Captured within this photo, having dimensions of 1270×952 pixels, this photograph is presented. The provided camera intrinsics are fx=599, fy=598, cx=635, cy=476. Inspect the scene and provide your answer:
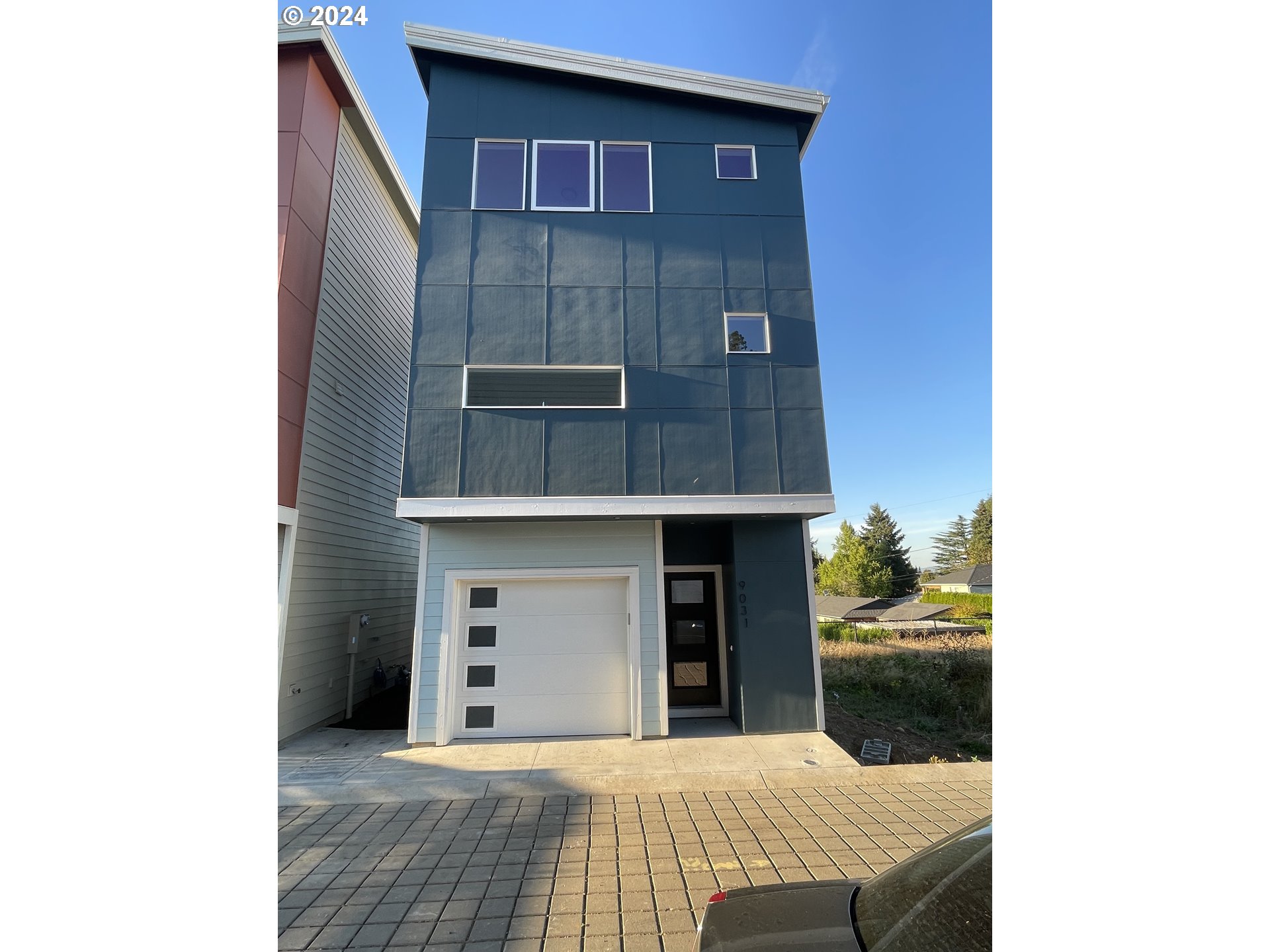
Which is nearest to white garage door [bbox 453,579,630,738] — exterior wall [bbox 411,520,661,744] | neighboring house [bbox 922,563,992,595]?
exterior wall [bbox 411,520,661,744]

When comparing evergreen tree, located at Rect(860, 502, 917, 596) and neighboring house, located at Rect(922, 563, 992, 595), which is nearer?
neighboring house, located at Rect(922, 563, 992, 595)

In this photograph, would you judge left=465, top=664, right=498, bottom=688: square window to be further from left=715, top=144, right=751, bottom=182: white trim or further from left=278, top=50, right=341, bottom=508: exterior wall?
left=715, top=144, right=751, bottom=182: white trim

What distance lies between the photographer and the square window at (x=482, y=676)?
7332 mm

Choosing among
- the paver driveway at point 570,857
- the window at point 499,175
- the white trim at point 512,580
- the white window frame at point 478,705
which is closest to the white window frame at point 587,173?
the window at point 499,175

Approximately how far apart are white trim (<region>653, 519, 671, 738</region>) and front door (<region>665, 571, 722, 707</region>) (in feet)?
2.70

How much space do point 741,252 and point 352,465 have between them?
685 centimetres

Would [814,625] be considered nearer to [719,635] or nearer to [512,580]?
[719,635]

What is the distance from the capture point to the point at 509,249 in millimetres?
8031

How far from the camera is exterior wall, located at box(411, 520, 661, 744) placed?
7.23 meters

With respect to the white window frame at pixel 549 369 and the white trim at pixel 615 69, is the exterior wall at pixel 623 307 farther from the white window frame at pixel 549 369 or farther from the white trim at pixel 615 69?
the white trim at pixel 615 69

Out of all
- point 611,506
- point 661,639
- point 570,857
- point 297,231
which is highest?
point 297,231

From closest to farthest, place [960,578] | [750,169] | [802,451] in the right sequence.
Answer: [802,451] → [750,169] → [960,578]

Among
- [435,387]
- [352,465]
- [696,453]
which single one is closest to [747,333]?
[696,453]
